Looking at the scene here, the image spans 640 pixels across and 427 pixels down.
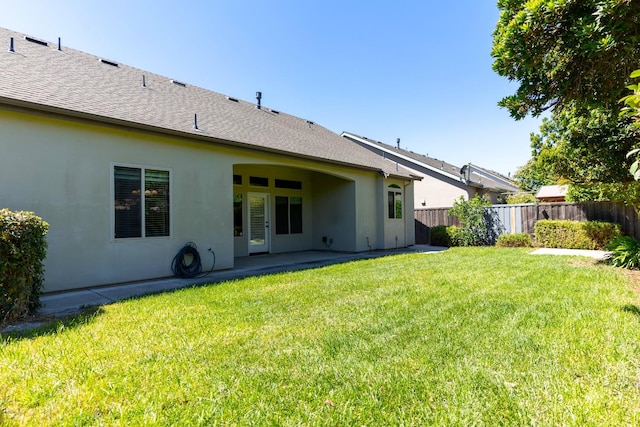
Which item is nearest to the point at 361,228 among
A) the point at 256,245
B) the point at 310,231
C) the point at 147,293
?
the point at 310,231

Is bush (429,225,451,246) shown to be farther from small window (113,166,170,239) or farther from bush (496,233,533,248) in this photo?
small window (113,166,170,239)

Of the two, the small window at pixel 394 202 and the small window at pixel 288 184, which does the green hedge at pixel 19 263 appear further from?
the small window at pixel 394 202

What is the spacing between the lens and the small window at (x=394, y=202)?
13855 millimetres

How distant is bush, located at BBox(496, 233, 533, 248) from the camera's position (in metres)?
13.1

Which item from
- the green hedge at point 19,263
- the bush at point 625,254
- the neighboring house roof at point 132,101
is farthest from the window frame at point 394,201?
the green hedge at point 19,263

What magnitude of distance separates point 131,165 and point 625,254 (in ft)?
37.0

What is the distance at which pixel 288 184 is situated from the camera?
43.2 ft

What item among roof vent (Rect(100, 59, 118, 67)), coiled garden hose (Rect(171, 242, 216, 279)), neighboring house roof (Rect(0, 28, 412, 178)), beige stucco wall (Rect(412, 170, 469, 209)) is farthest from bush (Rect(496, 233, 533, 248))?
roof vent (Rect(100, 59, 118, 67))

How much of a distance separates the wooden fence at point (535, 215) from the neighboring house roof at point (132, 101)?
17.0 feet

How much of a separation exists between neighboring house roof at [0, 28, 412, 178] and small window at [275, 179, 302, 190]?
Answer: 5.92 feet

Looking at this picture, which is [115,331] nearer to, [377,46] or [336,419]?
[336,419]

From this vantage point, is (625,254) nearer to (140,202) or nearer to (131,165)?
(140,202)

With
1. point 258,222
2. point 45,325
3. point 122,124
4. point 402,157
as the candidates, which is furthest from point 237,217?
point 402,157

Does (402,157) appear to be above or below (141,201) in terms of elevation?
above
